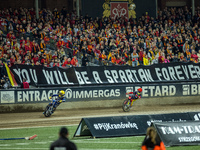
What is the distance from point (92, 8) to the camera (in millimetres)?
41219

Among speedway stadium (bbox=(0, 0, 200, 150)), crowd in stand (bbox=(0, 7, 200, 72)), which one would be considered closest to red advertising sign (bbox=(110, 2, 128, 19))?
crowd in stand (bbox=(0, 7, 200, 72))

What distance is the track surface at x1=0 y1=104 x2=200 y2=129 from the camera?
1910cm

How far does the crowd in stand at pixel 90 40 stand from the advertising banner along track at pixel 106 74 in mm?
797

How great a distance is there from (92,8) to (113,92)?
17933 millimetres

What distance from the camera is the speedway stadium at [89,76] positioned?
16.2 metres

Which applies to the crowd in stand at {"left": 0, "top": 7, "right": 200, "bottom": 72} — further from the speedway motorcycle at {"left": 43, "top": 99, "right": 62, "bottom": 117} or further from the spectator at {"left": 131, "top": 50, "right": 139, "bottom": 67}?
the speedway motorcycle at {"left": 43, "top": 99, "right": 62, "bottom": 117}

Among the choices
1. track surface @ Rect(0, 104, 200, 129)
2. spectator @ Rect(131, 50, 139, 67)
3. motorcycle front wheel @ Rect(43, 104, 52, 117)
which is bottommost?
track surface @ Rect(0, 104, 200, 129)

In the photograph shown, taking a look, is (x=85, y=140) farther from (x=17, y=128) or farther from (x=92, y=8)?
(x=92, y=8)

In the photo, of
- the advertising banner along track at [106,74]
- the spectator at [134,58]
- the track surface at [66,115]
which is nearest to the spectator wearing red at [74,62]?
the advertising banner along track at [106,74]

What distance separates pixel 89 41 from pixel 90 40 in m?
0.50

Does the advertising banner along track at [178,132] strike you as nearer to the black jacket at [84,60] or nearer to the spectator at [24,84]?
the spectator at [24,84]

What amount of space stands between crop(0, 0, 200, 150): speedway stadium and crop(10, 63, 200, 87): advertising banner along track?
2.4 inches

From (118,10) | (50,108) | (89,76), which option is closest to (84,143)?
(50,108)

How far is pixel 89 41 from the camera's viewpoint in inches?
1166
